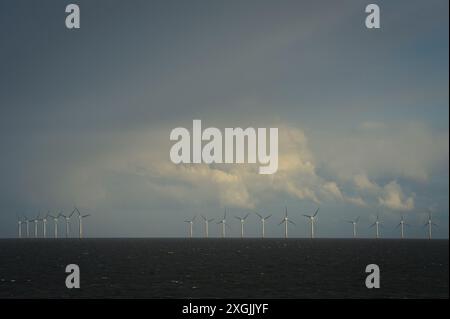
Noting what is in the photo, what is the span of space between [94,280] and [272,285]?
136 feet

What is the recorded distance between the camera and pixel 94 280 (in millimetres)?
125875

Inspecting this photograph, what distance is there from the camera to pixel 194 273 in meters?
146

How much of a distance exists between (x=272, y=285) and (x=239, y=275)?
2323cm
